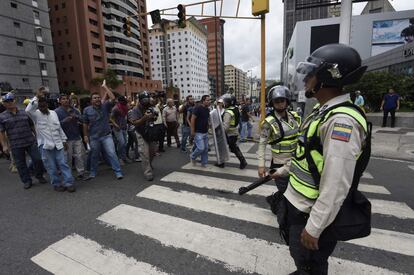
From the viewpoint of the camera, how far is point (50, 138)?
4730 mm

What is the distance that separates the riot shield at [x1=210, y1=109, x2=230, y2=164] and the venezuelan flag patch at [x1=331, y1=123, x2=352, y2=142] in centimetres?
495

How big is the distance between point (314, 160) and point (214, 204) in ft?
9.30

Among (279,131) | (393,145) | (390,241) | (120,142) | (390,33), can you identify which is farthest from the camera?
(390,33)

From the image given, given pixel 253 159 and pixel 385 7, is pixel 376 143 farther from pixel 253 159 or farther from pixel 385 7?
pixel 385 7

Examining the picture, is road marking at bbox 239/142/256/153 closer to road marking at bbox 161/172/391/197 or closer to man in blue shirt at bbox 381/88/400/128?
road marking at bbox 161/172/391/197

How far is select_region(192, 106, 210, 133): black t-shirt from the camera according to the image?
20.5 ft

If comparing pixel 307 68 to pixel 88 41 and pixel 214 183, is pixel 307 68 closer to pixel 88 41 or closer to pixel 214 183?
pixel 214 183

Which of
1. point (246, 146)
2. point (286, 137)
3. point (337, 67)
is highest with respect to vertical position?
point (337, 67)

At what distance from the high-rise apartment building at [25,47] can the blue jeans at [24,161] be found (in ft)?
116

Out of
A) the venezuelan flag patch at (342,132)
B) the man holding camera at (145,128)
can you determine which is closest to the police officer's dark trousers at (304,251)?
the venezuelan flag patch at (342,132)

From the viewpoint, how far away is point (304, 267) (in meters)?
1.68

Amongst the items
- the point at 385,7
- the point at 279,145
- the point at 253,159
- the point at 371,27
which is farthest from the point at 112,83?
the point at 385,7

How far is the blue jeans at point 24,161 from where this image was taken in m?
5.10

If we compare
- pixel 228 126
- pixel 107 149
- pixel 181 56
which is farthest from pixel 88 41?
pixel 181 56
